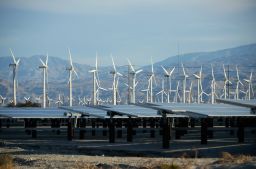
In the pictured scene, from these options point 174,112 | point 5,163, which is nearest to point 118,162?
point 5,163

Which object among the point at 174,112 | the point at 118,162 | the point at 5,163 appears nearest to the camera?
the point at 5,163

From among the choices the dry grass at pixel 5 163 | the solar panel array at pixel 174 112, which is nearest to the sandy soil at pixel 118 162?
the dry grass at pixel 5 163

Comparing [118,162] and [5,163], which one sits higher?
[5,163]

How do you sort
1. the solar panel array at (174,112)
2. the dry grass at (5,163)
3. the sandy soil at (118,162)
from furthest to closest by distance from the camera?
the solar panel array at (174,112)
the sandy soil at (118,162)
the dry grass at (5,163)

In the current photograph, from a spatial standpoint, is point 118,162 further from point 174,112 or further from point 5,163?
point 174,112

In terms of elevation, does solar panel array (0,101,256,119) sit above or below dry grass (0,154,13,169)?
above

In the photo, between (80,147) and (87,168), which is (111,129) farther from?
(87,168)

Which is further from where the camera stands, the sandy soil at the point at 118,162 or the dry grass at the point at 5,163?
the sandy soil at the point at 118,162

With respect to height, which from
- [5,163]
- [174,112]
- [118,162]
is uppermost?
[174,112]

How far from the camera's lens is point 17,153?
141 ft

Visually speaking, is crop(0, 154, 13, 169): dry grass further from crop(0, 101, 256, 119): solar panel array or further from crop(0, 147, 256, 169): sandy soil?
crop(0, 101, 256, 119): solar panel array

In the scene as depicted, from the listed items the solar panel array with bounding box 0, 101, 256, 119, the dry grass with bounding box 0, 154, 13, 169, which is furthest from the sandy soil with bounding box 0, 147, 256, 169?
the solar panel array with bounding box 0, 101, 256, 119

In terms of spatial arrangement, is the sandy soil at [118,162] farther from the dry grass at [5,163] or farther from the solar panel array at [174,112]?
the solar panel array at [174,112]

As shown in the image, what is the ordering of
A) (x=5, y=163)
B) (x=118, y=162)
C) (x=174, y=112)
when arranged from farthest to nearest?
(x=174, y=112), (x=118, y=162), (x=5, y=163)
